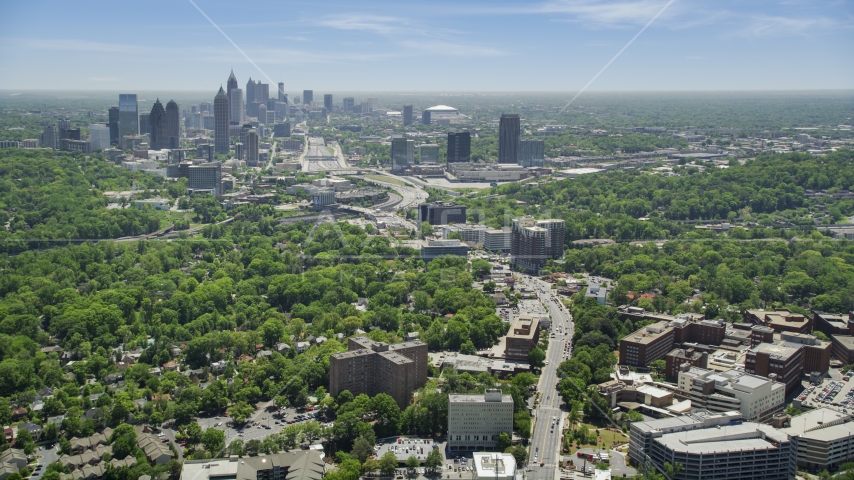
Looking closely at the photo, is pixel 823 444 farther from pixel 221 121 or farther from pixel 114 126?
pixel 114 126

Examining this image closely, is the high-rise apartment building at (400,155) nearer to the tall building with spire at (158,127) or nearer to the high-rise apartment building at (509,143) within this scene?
the high-rise apartment building at (509,143)

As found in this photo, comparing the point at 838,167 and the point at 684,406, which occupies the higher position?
the point at 838,167

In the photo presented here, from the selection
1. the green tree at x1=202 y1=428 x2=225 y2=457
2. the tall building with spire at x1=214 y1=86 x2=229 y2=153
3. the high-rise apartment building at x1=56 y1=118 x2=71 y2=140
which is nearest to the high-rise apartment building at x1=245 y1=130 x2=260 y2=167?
the tall building with spire at x1=214 y1=86 x2=229 y2=153

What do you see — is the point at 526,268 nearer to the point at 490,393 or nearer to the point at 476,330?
the point at 476,330

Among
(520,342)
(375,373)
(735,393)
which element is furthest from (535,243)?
(735,393)

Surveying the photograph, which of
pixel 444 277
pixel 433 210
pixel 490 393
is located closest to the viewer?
pixel 490 393

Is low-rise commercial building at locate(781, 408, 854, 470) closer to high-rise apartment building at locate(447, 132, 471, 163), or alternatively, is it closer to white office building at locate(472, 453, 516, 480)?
white office building at locate(472, 453, 516, 480)

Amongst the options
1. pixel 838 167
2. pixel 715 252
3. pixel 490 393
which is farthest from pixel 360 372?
pixel 838 167
